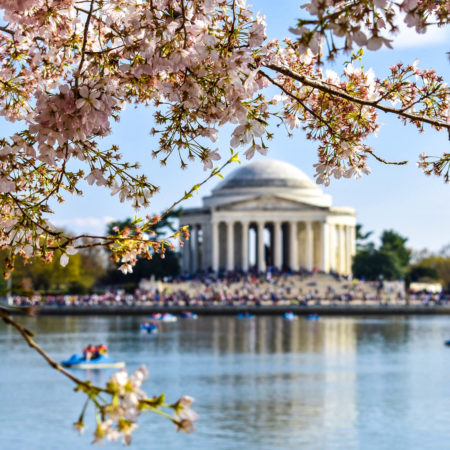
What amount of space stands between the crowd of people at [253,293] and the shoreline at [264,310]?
4.08 ft

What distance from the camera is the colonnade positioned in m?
150

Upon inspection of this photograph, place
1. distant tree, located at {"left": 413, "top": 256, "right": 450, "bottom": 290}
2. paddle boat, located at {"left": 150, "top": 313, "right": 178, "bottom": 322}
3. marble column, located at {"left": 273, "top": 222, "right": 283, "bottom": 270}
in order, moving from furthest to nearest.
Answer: distant tree, located at {"left": 413, "top": 256, "right": 450, "bottom": 290}
marble column, located at {"left": 273, "top": 222, "right": 283, "bottom": 270}
paddle boat, located at {"left": 150, "top": 313, "right": 178, "bottom": 322}

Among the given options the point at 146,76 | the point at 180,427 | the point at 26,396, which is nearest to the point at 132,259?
the point at 146,76

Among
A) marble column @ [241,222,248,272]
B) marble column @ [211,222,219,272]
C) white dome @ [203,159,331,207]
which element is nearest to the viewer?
marble column @ [241,222,248,272]

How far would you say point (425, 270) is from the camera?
15088cm

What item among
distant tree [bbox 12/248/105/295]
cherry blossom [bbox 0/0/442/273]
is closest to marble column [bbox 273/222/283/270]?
distant tree [bbox 12/248/105/295]

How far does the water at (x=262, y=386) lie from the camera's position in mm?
38844

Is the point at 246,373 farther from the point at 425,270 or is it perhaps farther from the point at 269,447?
the point at 425,270

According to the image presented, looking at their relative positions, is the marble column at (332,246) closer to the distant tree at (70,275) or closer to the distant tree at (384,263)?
the distant tree at (384,263)

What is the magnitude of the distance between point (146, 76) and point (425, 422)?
35.3m

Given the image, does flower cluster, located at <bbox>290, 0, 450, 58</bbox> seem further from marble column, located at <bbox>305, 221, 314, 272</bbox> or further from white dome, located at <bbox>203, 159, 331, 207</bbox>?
white dome, located at <bbox>203, 159, 331, 207</bbox>

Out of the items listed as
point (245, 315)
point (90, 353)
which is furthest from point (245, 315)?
point (90, 353)

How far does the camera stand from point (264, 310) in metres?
107

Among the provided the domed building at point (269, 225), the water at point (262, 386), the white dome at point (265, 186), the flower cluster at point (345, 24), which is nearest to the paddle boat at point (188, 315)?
the water at point (262, 386)
